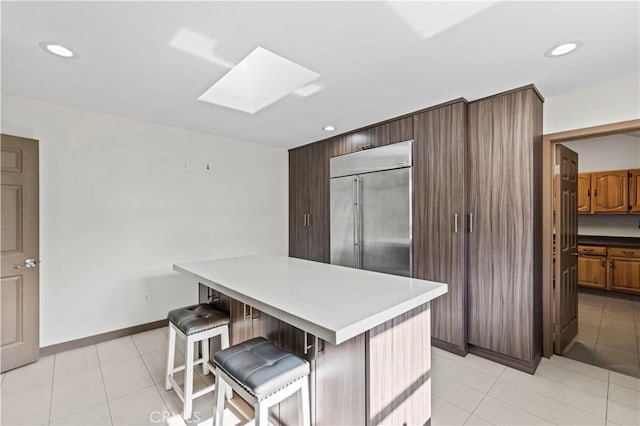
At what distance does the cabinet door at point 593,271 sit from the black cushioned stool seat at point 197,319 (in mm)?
5755

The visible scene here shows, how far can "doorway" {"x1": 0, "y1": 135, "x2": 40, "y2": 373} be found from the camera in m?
2.53

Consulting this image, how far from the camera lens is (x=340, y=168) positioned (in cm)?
402

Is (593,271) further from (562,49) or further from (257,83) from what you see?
(257,83)

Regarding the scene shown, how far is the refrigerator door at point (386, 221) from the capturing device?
321 cm

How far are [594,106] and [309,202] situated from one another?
3.35 meters

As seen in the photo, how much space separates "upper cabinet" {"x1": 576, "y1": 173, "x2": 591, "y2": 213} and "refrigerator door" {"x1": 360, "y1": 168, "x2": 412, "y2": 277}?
388 cm

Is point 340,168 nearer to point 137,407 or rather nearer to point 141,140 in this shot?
point 141,140

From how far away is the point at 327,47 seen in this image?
6.21ft

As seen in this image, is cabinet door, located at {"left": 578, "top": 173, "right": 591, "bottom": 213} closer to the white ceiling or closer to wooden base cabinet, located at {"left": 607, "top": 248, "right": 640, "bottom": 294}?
wooden base cabinet, located at {"left": 607, "top": 248, "right": 640, "bottom": 294}

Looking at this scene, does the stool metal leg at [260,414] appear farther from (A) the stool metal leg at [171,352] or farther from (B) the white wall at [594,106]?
(B) the white wall at [594,106]

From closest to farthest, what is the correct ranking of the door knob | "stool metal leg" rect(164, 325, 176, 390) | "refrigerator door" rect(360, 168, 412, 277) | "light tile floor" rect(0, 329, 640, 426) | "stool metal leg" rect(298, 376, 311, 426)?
"stool metal leg" rect(298, 376, 311, 426) → "light tile floor" rect(0, 329, 640, 426) → "stool metal leg" rect(164, 325, 176, 390) → the door knob → "refrigerator door" rect(360, 168, 412, 277)

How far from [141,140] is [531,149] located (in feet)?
13.1

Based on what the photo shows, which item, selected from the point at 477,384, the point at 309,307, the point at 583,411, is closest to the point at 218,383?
the point at 309,307

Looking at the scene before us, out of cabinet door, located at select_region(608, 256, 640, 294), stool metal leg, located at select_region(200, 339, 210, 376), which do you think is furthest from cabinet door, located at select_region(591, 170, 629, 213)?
stool metal leg, located at select_region(200, 339, 210, 376)
